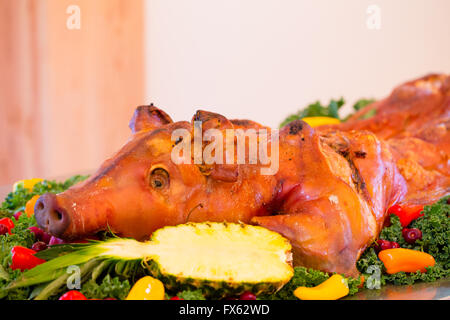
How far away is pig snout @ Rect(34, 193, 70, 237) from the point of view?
193cm

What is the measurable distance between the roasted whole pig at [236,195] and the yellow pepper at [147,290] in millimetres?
304

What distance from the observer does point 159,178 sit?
2125 mm

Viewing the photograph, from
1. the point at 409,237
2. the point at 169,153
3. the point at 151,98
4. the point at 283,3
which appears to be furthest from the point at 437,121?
the point at 151,98

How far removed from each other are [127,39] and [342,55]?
2756 mm

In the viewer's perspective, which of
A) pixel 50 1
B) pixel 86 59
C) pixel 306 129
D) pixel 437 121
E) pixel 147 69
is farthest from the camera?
pixel 147 69

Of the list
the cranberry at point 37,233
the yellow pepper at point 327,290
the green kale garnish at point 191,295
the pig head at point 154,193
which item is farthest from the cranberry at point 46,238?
the yellow pepper at point 327,290

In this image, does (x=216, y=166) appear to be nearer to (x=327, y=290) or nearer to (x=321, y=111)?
(x=327, y=290)

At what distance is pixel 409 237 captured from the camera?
248 centimetres

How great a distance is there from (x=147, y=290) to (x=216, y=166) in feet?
1.75

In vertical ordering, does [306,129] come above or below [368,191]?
above

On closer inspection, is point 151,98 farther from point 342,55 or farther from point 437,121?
point 437,121

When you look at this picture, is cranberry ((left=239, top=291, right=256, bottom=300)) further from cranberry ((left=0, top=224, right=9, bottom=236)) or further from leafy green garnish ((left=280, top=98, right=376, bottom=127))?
leafy green garnish ((left=280, top=98, right=376, bottom=127))

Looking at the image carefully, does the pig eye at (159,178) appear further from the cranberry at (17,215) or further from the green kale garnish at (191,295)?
the cranberry at (17,215)

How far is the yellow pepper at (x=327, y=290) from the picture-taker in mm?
1948
